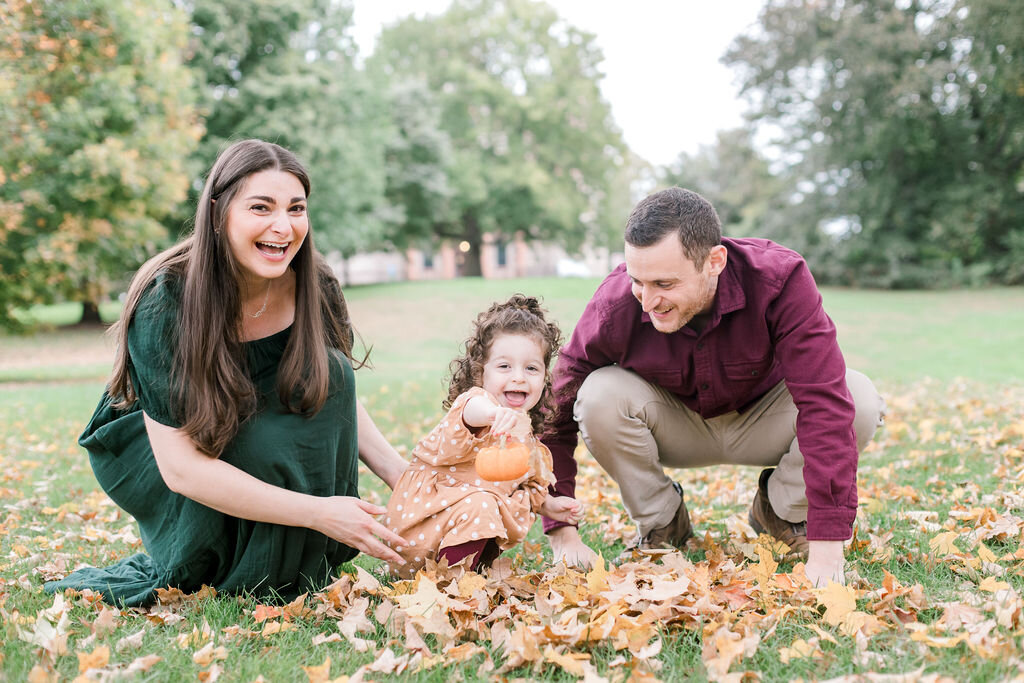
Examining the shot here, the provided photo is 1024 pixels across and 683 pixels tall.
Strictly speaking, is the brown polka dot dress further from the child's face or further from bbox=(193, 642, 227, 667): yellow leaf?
bbox=(193, 642, 227, 667): yellow leaf

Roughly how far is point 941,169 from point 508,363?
2931 centimetres

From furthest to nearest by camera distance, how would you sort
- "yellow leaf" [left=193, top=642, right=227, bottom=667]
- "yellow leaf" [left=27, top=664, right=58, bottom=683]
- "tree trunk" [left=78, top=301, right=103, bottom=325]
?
"tree trunk" [left=78, top=301, right=103, bottom=325]
"yellow leaf" [left=193, top=642, right=227, bottom=667]
"yellow leaf" [left=27, top=664, right=58, bottom=683]

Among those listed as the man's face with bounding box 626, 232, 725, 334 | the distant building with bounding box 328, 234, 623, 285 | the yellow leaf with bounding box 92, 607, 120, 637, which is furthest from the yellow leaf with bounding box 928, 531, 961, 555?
the distant building with bounding box 328, 234, 623, 285

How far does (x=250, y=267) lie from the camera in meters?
2.83

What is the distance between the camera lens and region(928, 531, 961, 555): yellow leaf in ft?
9.90

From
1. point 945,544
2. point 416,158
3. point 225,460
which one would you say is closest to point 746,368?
point 945,544

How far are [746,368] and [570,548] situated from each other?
982 mm

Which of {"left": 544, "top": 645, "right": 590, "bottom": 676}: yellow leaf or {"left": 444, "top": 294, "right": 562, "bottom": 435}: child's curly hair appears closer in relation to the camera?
{"left": 544, "top": 645, "right": 590, "bottom": 676}: yellow leaf

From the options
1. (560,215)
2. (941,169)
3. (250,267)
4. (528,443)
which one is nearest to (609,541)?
(528,443)

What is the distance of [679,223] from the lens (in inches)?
113

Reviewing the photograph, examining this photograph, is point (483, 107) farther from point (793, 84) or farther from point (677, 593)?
point (677, 593)

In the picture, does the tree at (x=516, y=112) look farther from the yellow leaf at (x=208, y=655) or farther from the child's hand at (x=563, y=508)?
the yellow leaf at (x=208, y=655)

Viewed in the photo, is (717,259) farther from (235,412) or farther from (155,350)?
(155,350)

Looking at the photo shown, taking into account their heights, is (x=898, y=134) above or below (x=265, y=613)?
above
